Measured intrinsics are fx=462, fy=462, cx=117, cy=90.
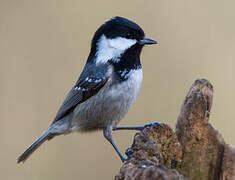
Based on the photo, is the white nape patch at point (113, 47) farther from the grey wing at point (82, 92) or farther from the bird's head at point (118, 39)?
the grey wing at point (82, 92)

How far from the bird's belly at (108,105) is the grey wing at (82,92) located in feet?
0.16

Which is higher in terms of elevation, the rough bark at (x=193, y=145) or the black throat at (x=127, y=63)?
the black throat at (x=127, y=63)

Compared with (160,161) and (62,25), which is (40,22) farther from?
(160,161)

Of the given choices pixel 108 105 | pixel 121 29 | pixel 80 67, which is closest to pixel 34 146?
pixel 108 105

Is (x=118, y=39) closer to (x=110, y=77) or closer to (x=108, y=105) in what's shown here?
(x=110, y=77)

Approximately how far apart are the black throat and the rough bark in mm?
1102

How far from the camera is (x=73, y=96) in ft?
15.8

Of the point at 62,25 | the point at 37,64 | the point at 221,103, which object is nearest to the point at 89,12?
the point at 62,25

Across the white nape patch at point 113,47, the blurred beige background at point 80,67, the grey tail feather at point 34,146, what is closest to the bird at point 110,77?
the white nape patch at point 113,47

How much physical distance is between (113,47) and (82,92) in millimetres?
574

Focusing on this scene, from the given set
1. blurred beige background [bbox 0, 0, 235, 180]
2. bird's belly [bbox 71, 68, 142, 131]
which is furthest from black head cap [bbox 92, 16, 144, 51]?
blurred beige background [bbox 0, 0, 235, 180]

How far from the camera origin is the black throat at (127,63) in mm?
4482

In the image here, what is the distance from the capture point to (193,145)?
340 cm

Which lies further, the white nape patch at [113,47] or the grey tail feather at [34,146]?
the grey tail feather at [34,146]
